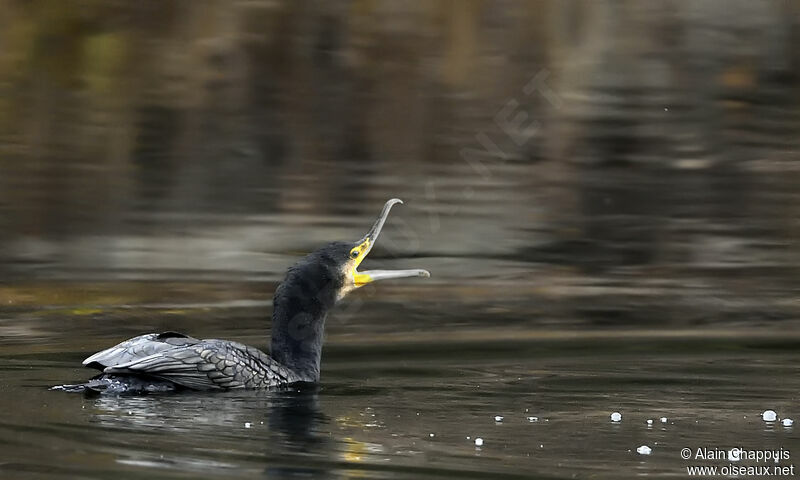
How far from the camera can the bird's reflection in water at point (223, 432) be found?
7293mm

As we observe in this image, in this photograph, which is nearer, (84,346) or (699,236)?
(84,346)

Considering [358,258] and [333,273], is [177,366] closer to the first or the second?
[333,273]

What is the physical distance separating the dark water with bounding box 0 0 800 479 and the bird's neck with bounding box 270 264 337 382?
0.20 meters

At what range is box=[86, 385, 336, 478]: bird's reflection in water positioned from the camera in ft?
23.9

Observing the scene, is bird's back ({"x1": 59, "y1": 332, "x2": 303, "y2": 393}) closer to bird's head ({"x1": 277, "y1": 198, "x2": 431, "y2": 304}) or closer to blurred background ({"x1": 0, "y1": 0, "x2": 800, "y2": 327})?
bird's head ({"x1": 277, "y1": 198, "x2": 431, "y2": 304})

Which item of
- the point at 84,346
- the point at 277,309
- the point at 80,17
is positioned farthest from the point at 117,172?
the point at 277,309

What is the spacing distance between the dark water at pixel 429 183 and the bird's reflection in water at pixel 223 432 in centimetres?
45

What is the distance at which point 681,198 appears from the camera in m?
14.7

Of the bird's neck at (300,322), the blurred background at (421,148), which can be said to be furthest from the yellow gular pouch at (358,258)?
the blurred background at (421,148)

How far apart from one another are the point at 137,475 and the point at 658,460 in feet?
7.15

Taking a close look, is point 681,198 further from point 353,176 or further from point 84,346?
point 84,346

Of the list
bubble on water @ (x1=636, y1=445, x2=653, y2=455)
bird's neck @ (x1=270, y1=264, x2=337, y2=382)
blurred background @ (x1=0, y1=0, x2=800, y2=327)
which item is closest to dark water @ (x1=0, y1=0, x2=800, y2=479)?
blurred background @ (x1=0, y1=0, x2=800, y2=327)

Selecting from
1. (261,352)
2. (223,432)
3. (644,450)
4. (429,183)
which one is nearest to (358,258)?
(261,352)

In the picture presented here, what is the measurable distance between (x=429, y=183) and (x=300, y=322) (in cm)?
487
